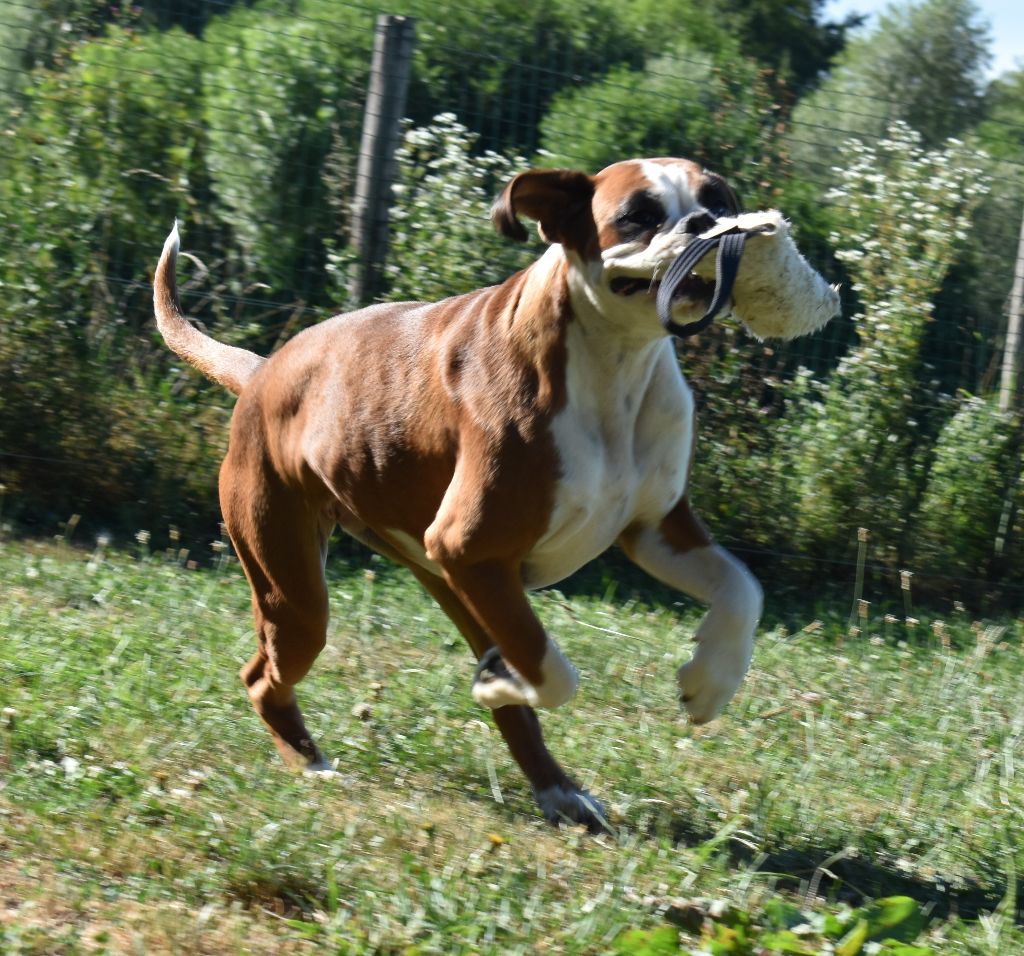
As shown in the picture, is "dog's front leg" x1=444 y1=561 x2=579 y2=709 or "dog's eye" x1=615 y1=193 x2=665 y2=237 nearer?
"dog's eye" x1=615 y1=193 x2=665 y2=237

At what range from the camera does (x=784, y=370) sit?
7.02m

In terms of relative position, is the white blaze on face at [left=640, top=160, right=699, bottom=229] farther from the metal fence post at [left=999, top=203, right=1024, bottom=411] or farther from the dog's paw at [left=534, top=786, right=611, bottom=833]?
the metal fence post at [left=999, top=203, right=1024, bottom=411]

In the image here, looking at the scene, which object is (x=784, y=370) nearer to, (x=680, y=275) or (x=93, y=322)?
(x=93, y=322)

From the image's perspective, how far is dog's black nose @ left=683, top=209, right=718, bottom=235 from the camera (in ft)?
10.8

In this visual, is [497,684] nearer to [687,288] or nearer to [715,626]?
[715,626]

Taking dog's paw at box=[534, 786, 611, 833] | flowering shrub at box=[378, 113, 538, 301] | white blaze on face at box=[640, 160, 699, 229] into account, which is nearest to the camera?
white blaze on face at box=[640, 160, 699, 229]

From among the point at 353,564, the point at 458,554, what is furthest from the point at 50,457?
the point at 458,554

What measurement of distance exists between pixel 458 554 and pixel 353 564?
3.21m

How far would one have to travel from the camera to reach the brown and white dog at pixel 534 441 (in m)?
3.48

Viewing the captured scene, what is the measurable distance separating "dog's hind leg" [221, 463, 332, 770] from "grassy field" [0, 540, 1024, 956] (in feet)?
0.43

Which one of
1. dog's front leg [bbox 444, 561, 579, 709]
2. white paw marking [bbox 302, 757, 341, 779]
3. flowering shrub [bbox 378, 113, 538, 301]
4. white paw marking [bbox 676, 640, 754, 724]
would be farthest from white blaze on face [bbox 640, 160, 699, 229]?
flowering shrub [bbox 378, 113, 538, 301]

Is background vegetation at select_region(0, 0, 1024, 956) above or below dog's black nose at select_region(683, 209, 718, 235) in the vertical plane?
below

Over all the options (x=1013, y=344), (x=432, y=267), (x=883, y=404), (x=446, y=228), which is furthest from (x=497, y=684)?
(x=1013, y=344)

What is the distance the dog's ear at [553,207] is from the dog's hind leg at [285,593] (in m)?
1.15
